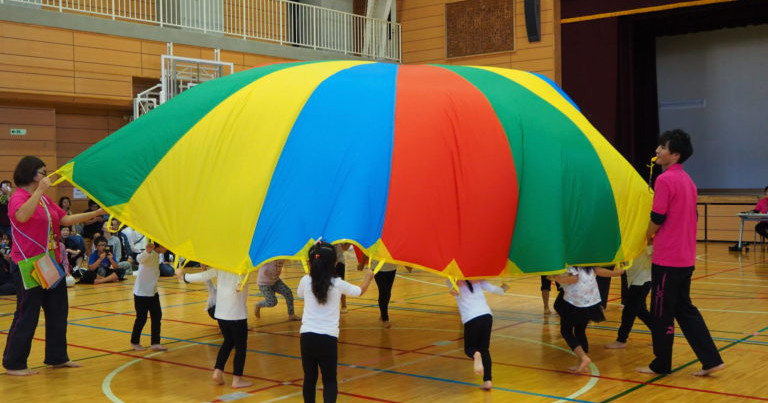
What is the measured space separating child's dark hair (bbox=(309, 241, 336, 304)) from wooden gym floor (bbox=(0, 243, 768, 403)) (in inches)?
34.3

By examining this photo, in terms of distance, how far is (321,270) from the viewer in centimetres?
480

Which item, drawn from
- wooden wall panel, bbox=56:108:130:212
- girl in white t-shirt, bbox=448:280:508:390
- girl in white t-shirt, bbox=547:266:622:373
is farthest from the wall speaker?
girl in white t-shirt, bbox=448:280:508:390

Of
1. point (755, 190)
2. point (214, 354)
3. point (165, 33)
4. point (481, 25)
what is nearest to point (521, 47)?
point (481, 25)

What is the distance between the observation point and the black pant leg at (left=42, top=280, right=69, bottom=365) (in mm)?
6184

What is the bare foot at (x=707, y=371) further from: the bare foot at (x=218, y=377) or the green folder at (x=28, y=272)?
the green folder at (x=28, y=272)

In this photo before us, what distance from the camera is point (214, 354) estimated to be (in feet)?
22.5

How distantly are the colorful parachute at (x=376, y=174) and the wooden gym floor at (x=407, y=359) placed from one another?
87 centimetres

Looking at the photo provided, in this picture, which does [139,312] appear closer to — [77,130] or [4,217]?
[4,217]

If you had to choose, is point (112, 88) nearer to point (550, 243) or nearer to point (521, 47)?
point (521, 47)

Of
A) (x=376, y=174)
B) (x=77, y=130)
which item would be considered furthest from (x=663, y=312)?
(x=77, y=130)

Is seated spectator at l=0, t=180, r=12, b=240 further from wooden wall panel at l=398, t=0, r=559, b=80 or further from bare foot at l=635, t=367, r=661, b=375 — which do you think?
wooden wall panel at l=398, t=0, r=559, b=80

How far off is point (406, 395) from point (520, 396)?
0.75 m

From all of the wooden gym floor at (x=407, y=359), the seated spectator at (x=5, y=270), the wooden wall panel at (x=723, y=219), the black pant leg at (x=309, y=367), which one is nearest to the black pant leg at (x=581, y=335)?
the wooden gym floor at (x=407, y=359)

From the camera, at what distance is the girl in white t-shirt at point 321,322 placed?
474 centimetres
